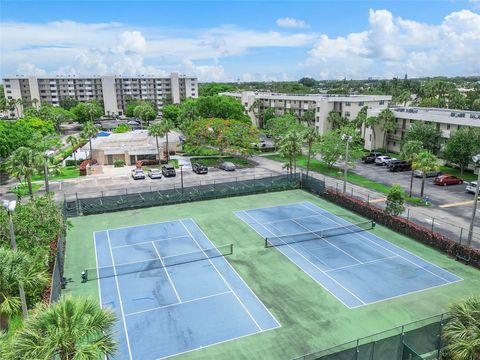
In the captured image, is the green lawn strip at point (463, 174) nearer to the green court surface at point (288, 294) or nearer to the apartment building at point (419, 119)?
the apartment building at point (419, 119)

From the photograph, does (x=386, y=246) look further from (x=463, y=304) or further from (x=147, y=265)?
(x=147, y=265)

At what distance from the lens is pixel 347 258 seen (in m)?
27.2

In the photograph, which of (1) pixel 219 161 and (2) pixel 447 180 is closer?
(2) pixel 447 180

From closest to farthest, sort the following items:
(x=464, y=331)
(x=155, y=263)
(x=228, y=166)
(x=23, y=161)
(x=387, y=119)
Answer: (x=464, y=331) → (x=155, y=263) → (x=23, y=161) → (x=228, y=166) → (x=387, y=119)

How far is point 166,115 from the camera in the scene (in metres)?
112

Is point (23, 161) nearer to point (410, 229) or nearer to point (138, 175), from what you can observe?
point (138, 175)

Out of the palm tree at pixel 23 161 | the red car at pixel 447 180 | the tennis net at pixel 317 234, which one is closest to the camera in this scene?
the tennis net at pixel 317 234

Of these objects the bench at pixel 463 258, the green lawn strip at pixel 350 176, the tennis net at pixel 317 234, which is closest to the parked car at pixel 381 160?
the green lawn strip at pixel 350 176

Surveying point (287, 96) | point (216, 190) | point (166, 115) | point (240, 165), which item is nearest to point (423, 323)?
point (216, 190)

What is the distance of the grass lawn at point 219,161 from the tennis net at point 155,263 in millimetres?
33992

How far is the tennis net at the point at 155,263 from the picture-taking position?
25.0 meters

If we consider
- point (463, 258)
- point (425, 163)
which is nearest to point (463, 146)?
point (425, 163)

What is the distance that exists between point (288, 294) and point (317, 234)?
10.1m

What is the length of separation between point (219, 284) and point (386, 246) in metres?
13.9
